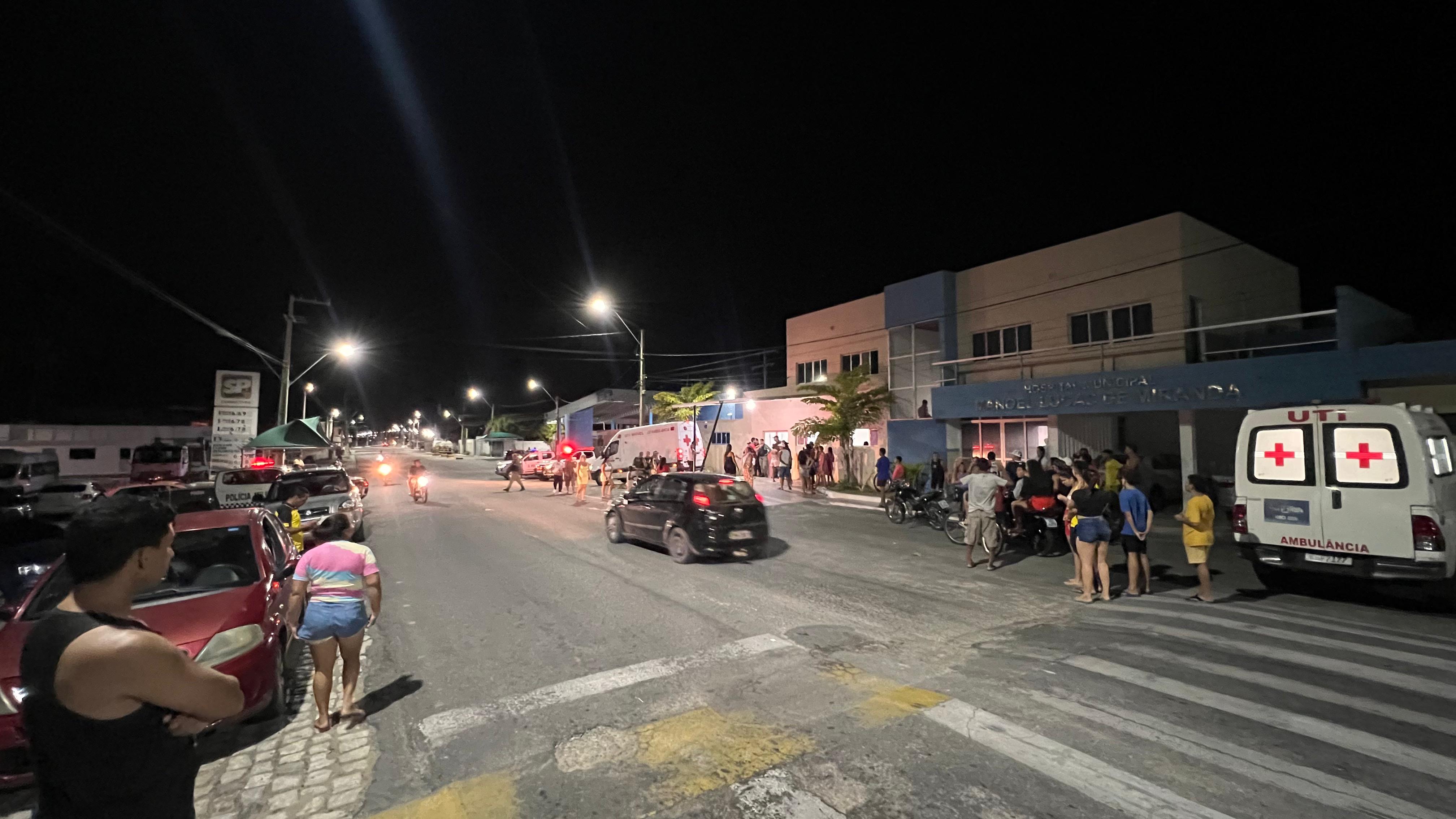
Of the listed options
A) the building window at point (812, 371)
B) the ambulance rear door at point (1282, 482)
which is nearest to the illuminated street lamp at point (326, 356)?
the building window at point (812, 371)

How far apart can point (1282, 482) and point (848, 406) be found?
565 inches

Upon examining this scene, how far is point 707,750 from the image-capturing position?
411 cm

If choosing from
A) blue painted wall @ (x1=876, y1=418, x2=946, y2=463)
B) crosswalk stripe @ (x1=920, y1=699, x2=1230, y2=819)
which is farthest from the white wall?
crosswalk stripe @ (x1=920, y1=699, x2=1230, y2=819)

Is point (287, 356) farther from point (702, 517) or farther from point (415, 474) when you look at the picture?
point (702, 517)

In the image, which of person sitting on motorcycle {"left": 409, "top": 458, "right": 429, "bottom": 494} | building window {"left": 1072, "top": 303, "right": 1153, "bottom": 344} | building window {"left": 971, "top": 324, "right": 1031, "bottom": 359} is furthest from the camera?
person sitting on motorcycle {"left": 409, "top": 458, "right": 429, "bottom": 494}

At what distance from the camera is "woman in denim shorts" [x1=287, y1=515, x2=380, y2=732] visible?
454 cm

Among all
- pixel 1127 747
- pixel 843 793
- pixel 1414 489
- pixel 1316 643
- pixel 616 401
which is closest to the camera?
pixel 843 793

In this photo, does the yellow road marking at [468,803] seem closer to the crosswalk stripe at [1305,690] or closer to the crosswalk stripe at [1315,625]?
the crosswalk stripe at [1305,690]

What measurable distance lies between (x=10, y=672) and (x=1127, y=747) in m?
6.80

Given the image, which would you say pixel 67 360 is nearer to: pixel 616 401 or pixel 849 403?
pixel 616 401

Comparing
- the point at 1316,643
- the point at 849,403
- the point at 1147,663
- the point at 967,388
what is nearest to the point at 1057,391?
the point at 967,388

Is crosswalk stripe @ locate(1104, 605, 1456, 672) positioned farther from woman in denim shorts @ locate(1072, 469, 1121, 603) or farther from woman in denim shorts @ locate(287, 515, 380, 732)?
woman in denim shorts @ locate(287, 515, 380, 732)

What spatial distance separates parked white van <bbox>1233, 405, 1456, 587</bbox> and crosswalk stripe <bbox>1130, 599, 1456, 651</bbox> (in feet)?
3.20

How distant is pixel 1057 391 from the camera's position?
672 inches
